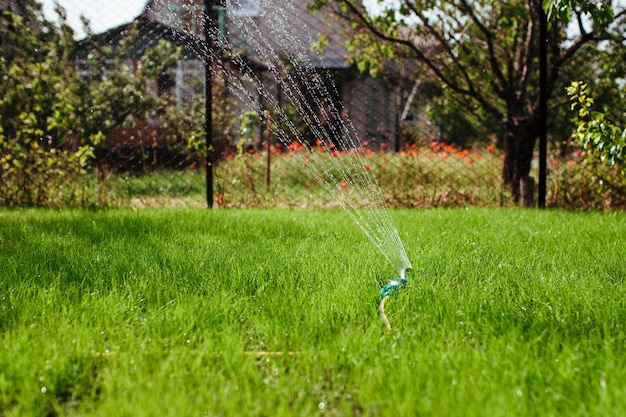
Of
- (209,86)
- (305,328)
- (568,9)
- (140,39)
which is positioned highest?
(140,39)

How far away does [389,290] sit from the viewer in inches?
89.1

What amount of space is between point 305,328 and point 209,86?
359 centimetres

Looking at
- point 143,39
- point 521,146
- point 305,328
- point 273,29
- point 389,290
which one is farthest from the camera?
point 143,39

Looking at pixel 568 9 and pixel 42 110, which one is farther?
pixel 42 110

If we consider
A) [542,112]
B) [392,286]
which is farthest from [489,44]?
[392,286]

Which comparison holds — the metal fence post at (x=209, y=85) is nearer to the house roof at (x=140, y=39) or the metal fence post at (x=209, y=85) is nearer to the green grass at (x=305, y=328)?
the house roof at (x=140, y=39)

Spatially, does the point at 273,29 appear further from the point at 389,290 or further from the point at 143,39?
the point at 389,290

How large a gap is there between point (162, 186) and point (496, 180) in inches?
149

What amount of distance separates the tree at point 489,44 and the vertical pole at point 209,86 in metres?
1.08

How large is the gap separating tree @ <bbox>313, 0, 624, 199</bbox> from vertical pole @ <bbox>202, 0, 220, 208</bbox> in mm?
1079

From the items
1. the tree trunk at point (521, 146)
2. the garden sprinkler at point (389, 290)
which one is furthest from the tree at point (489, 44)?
the garden sprinkler at point (389, 290)

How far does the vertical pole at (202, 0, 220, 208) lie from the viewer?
16.7 feet

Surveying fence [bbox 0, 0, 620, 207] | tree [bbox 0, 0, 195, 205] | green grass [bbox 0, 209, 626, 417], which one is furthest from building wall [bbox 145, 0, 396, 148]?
green grass [bbox 0, 209, 626, 417]

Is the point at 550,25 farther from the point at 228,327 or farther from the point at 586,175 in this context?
the point at 228,327
